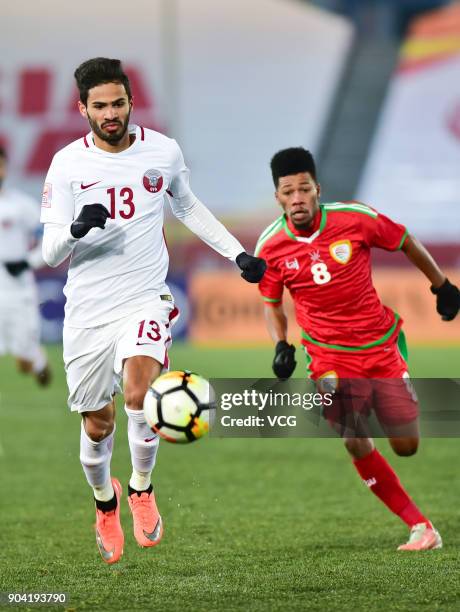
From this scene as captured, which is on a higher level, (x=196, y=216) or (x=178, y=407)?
(x=196, y=216)

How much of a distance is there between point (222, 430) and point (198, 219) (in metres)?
1.05

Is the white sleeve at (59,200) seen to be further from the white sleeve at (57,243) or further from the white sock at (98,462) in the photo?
the white sock at (98,462)

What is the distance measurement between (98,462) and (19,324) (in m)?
7.37

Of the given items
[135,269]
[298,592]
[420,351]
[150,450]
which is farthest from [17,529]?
[420,351]

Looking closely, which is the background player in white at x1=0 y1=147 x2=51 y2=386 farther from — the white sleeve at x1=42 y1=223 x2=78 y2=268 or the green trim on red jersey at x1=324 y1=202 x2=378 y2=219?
the white sleeve at x1=42 y1=223 x2=78 y2=268

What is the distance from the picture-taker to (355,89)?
35312mm

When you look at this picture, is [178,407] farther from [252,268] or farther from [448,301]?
[448,301]

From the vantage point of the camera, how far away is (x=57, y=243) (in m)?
5.30

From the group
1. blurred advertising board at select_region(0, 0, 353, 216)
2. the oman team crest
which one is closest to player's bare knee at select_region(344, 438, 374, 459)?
the oman team crest

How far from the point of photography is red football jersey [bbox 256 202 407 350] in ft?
20.2

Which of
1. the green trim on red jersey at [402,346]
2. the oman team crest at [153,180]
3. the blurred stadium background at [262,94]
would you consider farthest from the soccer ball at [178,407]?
the blurred stadium background at [262,94]

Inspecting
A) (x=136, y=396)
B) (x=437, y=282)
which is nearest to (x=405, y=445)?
(x=437, y=282)

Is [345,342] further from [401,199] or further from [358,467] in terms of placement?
[401,199]

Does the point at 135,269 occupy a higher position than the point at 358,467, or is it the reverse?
the point at 135,269
